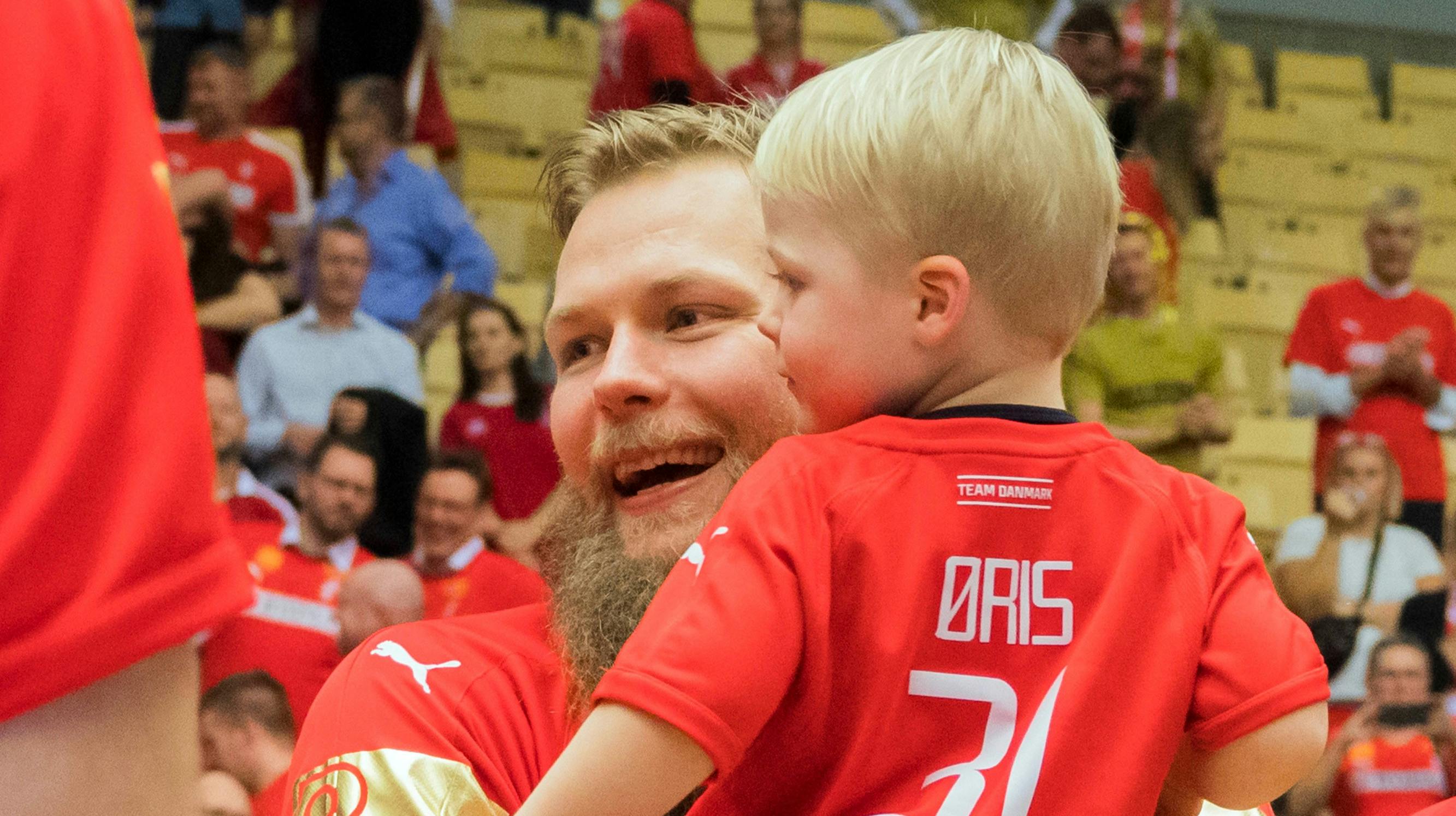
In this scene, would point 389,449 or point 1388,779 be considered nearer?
point 1388,779

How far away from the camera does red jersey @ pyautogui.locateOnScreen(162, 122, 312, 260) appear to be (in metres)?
4.46

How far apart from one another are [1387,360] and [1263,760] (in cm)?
433

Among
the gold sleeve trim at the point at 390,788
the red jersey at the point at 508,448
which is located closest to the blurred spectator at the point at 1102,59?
the red jersey at the point at 508,448

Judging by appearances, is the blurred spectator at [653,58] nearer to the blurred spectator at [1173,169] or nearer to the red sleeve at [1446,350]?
the blurred spectator at [1173,169]

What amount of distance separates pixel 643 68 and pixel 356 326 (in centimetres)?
130

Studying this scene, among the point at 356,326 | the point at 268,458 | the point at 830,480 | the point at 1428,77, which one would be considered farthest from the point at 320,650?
the point at 1428,77

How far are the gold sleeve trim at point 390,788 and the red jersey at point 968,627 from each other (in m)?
0.39

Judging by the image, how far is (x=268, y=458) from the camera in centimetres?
417

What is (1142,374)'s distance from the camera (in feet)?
14.6

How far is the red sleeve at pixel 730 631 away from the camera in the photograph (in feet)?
2.78

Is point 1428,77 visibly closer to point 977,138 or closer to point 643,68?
point 643,68

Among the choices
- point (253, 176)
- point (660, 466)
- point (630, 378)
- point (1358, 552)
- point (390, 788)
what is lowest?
point (1358, 552)

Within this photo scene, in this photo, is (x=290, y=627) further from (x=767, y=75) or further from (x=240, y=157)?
(x=767, y=75)

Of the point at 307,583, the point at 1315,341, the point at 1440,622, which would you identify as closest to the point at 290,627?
the point at 307,583
